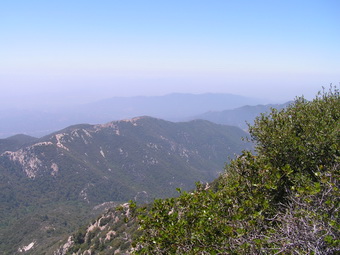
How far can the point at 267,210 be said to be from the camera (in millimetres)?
11273

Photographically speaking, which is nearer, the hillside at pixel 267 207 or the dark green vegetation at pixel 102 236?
the hillside at pixel 267 207

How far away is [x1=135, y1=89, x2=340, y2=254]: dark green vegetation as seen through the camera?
7453 millimetres

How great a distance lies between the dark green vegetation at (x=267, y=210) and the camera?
24.5 feet

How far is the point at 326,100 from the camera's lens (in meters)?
21.5

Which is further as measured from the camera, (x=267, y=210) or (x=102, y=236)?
(x=102, y=236)

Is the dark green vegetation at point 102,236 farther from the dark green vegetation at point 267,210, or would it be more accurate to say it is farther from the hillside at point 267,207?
the dark green vegetation at point 267,210

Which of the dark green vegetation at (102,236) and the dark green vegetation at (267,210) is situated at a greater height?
the dark green vegetation at (267,210)

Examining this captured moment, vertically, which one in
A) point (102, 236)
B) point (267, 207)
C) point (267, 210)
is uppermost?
point (267, 207)

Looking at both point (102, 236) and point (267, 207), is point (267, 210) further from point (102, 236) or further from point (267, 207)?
point (102, 236)

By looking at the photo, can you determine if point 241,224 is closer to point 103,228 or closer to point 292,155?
point 292,155


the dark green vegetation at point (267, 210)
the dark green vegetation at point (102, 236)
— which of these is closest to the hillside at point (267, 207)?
the dark green vegetation at point (267, 210)

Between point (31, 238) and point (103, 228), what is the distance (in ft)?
209

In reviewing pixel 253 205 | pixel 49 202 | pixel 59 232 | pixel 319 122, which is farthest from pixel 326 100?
pixel 49 202

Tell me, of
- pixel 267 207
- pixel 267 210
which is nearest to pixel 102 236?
pixel 267 210
